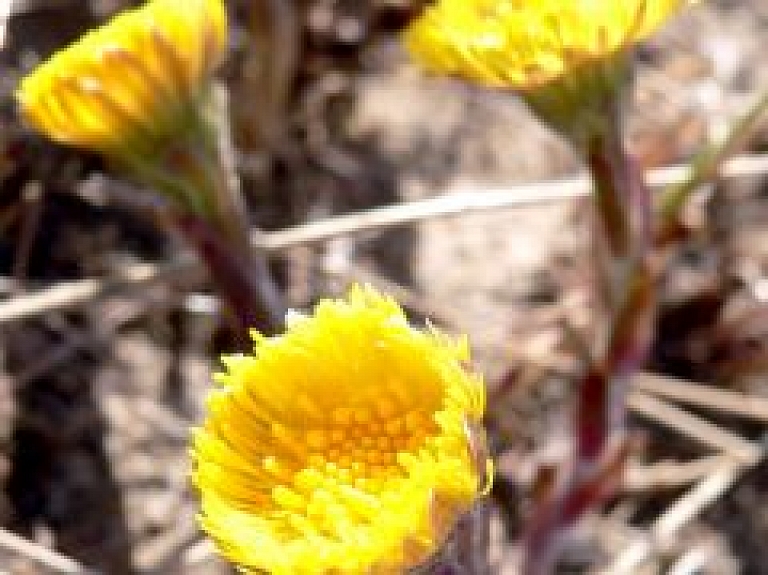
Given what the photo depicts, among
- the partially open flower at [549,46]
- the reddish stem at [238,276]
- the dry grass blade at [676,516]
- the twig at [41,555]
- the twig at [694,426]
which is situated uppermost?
the partially open flower at [549,46]

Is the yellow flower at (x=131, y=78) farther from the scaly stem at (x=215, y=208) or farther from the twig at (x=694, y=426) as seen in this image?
the twig at (x=694, y=426)

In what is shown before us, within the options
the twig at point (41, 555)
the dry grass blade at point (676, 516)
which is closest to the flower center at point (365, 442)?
the twig at point (41, 555)

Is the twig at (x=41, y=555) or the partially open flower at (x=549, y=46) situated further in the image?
the twig at (x=41, y=555)

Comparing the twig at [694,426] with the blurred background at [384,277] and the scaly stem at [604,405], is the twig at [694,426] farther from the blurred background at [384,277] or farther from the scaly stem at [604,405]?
the scaly stem at [604,405]

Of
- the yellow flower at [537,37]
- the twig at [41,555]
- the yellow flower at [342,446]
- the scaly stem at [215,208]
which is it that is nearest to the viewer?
the yellow flower at [342,446]

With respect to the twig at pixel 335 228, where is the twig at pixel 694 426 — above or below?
below

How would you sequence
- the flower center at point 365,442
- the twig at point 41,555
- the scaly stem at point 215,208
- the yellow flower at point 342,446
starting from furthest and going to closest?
the twig at point 41,555
the scaly stem at point 215,208
the flower center at point 365,442
the yellow flower at point 342,446

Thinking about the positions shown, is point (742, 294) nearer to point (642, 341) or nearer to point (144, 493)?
point (642, 341)
